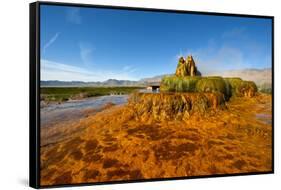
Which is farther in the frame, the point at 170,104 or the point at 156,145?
the point at 170,104

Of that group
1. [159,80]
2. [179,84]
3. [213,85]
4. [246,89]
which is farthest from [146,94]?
[246,89]

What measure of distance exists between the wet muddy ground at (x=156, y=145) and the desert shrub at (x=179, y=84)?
0.32m

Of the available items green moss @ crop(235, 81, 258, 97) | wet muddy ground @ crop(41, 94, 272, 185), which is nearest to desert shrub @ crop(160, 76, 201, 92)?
wet muddy ground @ crop(41, 94, 272, 185)

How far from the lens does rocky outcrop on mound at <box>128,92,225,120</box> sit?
5102 millimetres

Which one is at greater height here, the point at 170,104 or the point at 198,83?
the point at 198,83

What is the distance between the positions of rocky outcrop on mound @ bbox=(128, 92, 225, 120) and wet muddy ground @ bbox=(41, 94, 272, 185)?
2.7 inches

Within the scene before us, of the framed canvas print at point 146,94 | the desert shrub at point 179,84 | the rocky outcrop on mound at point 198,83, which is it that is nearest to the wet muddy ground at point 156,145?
the framed canvas print at point 146,94

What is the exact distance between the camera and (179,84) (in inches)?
205

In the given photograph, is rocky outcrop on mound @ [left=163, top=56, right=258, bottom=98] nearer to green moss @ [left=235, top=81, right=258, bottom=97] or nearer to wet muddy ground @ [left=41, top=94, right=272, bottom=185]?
green moss @ [left=235, top=81, right=258, bottom=97]

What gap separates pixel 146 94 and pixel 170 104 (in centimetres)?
28

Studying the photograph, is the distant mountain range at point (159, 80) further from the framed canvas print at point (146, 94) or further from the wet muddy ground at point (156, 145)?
the wet muddy ground at point (156, 145)

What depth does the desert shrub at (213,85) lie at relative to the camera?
5335 millimetres

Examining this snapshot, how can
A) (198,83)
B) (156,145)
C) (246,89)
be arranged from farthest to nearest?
(246,89) → (198,83) → (156,145)

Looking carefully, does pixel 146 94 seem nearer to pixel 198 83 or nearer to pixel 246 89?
pixel 198 83
